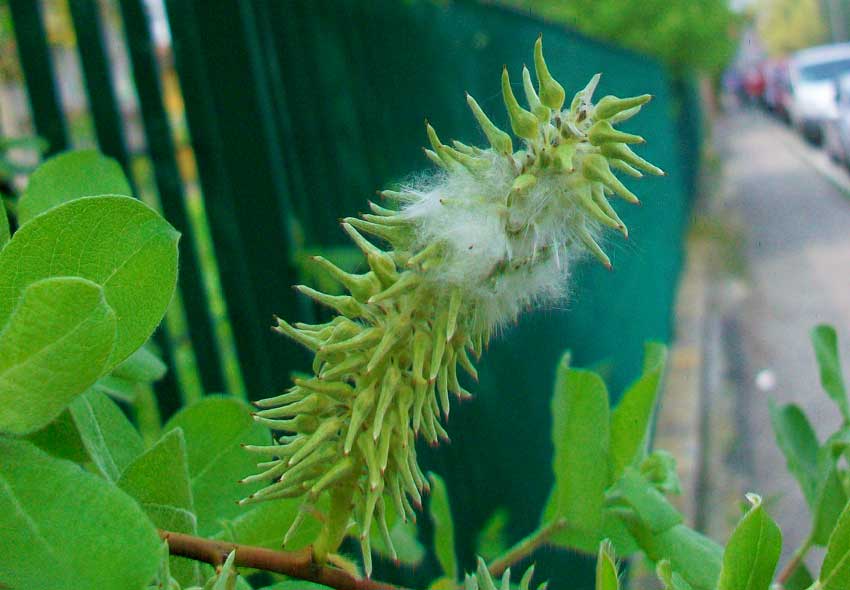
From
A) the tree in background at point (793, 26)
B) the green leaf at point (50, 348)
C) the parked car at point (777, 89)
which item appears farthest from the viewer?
the tree in background at point (793, 26)

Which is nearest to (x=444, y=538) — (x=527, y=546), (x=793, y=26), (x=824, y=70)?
(x=527, y=546)

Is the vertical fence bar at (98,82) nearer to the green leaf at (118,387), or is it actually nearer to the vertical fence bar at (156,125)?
the vertical fence bar at (156,125)

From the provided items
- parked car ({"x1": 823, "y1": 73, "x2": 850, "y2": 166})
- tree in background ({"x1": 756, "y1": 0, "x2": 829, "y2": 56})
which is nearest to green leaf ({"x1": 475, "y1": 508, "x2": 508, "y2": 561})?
parked car ({"x1": 823, "y1": 73, "x2": 850, "y2": 166})

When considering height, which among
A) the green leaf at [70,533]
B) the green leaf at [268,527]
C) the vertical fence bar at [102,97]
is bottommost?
the green leaf at [268,527]

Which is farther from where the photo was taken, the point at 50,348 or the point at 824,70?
the point at 824,70

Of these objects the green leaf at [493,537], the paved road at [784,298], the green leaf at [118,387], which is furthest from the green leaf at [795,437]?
the green leaf at [493,537]

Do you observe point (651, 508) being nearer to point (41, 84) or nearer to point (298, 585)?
point (298, 585)

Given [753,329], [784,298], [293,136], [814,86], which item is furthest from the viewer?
[814,86]
